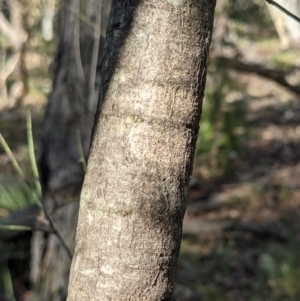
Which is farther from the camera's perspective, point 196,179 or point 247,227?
point 196,179

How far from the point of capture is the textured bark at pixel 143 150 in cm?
85

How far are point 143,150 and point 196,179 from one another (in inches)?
201

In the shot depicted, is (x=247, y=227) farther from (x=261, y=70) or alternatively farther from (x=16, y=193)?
(x=16, y=193)

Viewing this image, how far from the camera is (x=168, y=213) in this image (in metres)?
0.88

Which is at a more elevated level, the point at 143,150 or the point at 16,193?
the point at 143,150

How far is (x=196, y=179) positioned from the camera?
19.4 feet

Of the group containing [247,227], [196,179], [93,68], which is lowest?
[247,227]

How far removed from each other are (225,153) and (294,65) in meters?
6.70

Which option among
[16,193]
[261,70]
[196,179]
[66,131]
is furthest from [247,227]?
[66,131]

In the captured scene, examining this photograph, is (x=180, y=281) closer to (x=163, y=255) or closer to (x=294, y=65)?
(x=163, y=255)

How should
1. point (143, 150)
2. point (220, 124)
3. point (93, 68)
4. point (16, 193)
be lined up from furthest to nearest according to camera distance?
point (220, 124)
point (16, 193)
point (93, 68)
point (143, 150)

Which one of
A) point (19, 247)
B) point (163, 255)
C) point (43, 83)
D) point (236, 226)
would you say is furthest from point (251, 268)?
point (43, 83)

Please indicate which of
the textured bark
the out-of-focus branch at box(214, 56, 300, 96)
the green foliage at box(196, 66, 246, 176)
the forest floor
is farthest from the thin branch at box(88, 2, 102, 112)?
the green foliage at box(196, 66, 246, 176)

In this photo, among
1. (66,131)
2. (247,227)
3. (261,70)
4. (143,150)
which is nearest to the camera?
(143,150)
